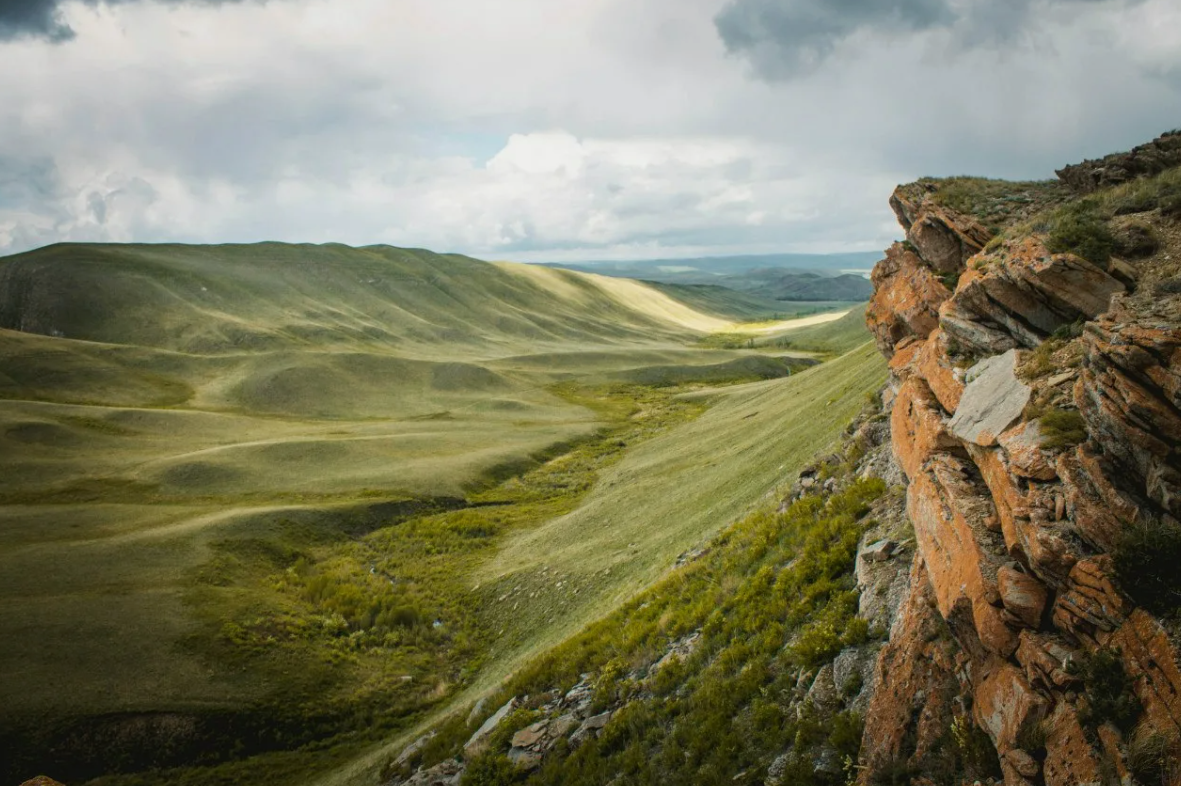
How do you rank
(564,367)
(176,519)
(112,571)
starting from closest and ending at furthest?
(112,571), (176,519), (564,367)

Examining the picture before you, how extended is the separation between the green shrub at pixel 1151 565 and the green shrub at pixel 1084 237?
956 cm

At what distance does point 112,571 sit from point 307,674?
17.1m

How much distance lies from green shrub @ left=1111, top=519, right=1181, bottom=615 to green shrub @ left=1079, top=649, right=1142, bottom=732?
3.03ft

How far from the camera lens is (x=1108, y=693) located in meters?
8.66

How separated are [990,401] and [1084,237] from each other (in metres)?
5.82

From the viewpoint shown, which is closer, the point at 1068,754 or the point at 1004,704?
the point at 1068,754

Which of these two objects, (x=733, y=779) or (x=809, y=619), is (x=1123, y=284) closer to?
(x=809, y=619)

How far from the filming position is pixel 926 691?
11.7 m

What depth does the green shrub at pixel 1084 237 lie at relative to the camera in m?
15.7

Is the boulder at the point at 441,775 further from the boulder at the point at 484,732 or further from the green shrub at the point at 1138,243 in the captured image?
the green shrub at the point at 1138,243

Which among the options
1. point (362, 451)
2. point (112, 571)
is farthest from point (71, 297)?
point (112, 571)

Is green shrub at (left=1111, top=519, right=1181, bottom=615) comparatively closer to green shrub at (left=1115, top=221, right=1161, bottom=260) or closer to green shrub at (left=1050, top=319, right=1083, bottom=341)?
green shrub at (left=1050, top=319, right=1083, bottom=341)

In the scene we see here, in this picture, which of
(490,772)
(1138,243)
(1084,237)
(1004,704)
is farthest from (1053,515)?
(490,772)

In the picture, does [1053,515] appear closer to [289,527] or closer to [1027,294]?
[1027,294]
